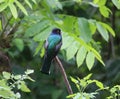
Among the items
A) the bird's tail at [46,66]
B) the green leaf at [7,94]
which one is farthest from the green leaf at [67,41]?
the green leaf at [7,94]

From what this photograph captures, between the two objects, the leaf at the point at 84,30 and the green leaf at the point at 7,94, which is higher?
the green leaf at the point at 7,94

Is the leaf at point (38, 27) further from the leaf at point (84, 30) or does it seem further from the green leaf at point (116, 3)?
the green leaf at point (116, 3)

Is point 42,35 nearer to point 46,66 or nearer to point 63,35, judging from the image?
point 63,35

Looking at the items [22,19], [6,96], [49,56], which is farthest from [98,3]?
[6,96]

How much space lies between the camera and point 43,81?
435cm

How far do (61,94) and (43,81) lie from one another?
259mm

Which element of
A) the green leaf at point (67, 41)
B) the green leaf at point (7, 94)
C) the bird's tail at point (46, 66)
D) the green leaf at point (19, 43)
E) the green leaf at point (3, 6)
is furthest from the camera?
the green leaf at point (19, 43)

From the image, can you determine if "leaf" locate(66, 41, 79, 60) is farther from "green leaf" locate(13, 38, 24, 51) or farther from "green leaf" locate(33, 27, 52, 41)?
"green leaf" locate(13, 38, 24, 51)

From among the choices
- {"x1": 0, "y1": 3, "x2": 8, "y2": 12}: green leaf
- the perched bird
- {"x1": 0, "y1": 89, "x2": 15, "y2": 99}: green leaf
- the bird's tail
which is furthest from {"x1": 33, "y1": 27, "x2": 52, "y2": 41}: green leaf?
{"x1": 0, "y1": 89, "x2": 15, "y2": 99}: green leaf

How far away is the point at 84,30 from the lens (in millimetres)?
2762

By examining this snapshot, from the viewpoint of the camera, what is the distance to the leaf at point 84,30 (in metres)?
2.75

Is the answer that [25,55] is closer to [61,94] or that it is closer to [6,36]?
[61,94]

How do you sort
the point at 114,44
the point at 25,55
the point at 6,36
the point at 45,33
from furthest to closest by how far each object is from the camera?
the point at 114,44 < the point at 25,55 < the point at 6,36 < the point at 45,33

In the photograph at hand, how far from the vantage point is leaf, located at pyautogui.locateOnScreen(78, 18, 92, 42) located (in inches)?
108
